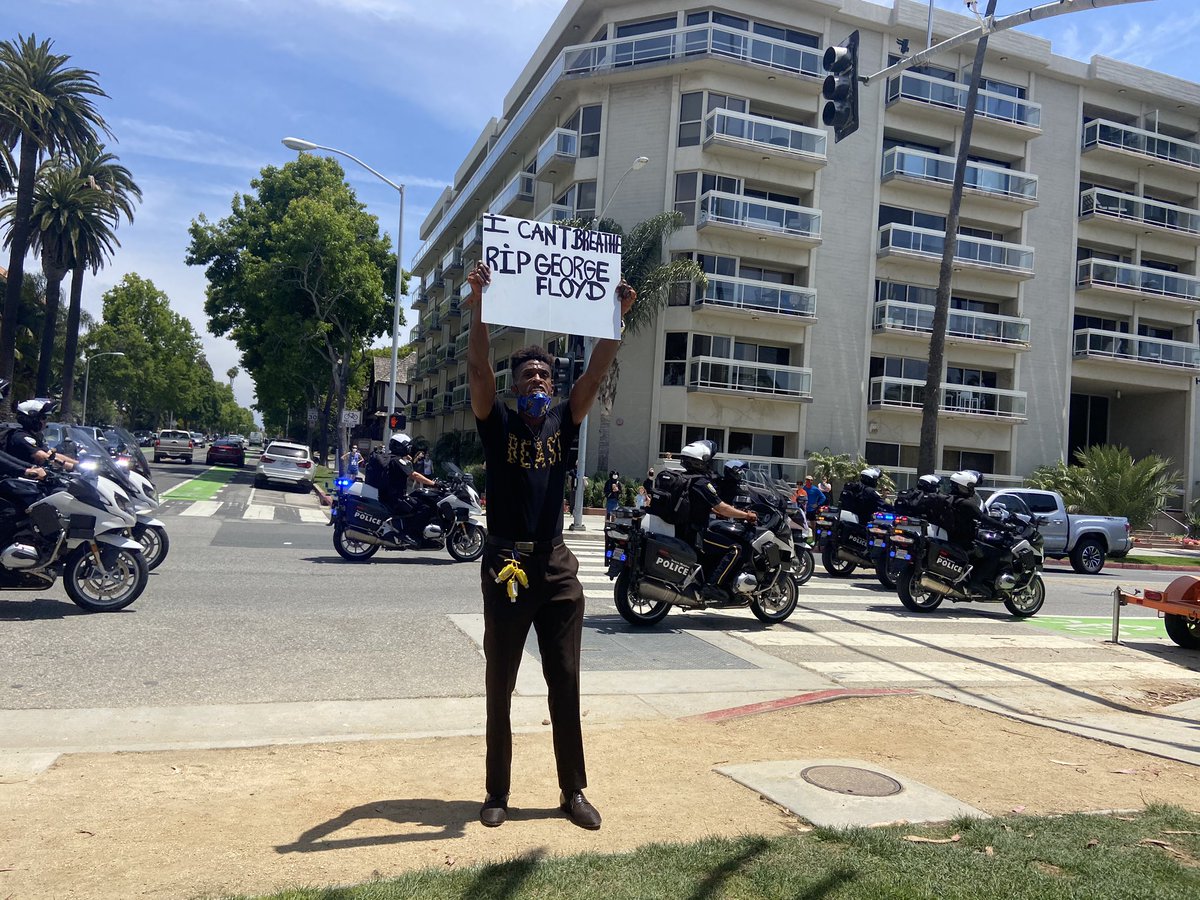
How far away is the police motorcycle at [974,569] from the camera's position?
12.4 metres

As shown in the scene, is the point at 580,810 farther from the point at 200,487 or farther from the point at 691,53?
the point at 691,53

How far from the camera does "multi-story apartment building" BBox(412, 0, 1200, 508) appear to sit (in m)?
32.5

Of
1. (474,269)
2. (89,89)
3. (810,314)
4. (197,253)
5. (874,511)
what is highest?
(89,89)

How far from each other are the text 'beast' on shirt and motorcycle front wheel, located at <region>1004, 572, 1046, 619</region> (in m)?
10.1

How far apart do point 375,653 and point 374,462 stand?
6449 mm

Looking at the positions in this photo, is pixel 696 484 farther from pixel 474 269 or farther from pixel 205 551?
pixel 205 551

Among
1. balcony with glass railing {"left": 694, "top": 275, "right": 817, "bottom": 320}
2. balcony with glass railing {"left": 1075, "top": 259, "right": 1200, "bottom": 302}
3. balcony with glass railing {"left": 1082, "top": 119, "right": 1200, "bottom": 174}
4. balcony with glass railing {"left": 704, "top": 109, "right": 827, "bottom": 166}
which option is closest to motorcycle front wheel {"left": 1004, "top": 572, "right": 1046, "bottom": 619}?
balcony with glass railing {"left": 694, "top": 275, "right": 817, "bottom": 320}

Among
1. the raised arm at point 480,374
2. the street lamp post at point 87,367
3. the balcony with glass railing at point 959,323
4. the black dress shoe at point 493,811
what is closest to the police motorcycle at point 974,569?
the black dress shoe at point 493,811

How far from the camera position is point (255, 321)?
44.6m

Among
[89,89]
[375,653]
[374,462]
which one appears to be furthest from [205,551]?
[89,89]

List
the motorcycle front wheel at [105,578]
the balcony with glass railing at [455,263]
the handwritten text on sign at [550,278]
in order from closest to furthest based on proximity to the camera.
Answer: the handwritten text on sign at [550,278], the motorcycle front wheel at [105,578], the balcony with glass railing at [455,263]

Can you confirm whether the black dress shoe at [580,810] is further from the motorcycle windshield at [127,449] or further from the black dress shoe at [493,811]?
the motorcycle windshield at [127,449]

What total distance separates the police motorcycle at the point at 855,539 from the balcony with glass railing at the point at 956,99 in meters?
23.6

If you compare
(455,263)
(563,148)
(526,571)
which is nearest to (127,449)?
(526,571)
